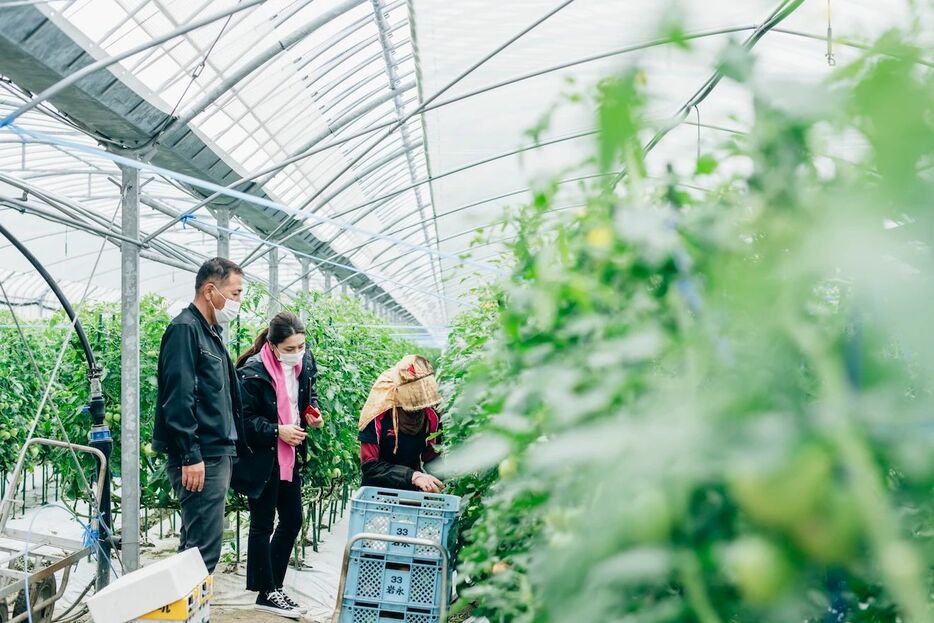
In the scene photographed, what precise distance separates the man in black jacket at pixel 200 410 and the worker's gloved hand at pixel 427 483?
3.08 feet

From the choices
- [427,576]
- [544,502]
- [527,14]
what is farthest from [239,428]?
[544,502]

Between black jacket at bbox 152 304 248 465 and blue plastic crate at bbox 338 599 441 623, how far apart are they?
1016 millimetres

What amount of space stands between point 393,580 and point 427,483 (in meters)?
0.56

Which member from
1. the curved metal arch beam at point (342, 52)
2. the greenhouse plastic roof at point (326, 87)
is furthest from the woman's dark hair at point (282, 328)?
the curved metal arch beam at point (342, 52)

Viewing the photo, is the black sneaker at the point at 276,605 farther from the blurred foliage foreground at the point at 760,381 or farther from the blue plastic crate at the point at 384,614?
the blurred foliage foreground at the point at 760,381

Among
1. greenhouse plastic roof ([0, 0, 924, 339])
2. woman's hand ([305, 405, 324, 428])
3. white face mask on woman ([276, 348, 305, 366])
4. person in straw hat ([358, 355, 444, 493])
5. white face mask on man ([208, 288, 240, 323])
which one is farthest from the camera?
woman's hand ([305, 405, 324, 428])

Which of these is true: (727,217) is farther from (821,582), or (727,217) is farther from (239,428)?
(239,428)

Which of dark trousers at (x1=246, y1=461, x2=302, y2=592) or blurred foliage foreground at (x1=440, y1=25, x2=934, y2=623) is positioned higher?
blurred foliage foreground at (x1=440, y1=25, x2=934, y2=623)

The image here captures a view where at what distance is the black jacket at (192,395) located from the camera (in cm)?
376

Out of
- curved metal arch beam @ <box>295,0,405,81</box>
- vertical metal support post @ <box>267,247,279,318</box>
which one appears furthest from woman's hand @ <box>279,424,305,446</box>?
curved metal arch beam @ <box>295,0,405,81</box>

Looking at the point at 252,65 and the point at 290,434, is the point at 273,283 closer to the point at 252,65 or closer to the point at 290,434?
the point at 252,65

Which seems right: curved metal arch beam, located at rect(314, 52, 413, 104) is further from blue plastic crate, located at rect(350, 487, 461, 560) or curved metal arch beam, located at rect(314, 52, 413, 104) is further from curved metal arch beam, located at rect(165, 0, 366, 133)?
blue plastic crate, located at rect(350, 487, 461, 560)

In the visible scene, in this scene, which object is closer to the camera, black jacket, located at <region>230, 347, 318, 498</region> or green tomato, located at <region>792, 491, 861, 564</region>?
green tomato, located at <region>792, 491, 861, 564</region>

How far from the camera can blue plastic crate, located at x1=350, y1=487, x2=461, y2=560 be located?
334 centimetres
